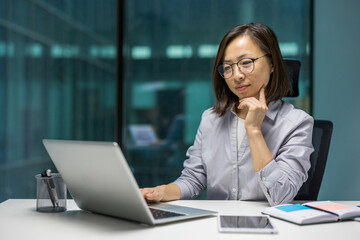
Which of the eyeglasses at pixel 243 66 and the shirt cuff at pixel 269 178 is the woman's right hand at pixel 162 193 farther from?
the eyeglasses at pixel 243 66

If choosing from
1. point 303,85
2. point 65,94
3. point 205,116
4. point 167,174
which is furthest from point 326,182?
point 65,94

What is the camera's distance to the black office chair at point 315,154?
71.6 inches

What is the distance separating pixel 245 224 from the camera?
1056 mm

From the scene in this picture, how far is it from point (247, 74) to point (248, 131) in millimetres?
270

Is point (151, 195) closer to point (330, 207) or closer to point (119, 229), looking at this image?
point (119, 229)

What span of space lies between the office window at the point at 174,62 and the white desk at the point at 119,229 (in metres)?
2.24

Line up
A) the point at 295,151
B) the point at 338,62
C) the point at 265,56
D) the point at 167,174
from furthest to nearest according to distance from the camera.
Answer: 1. the point at 167,174
2. the point at 338,62
3. the point at 265,56
4. the point at 295,151

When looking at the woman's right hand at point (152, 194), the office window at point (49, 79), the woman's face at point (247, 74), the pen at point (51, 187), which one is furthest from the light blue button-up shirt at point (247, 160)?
the office window at point (49, 79)

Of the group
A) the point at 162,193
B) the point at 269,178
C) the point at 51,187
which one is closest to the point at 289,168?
the point at 269,178

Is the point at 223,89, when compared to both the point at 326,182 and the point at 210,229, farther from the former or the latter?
the point at 326,182

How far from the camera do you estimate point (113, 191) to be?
1.05 m

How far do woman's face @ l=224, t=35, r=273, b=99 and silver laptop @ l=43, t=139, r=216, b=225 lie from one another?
2.11 ft

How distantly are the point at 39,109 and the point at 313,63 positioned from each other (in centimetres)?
238

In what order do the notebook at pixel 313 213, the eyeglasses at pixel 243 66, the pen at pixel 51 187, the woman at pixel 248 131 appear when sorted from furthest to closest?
1. the eyeglasses at pixel 243 66
2. the woman at pixel 248 131
3. the pen at pixel 51 187
4. the notebook at pixel 313 213
